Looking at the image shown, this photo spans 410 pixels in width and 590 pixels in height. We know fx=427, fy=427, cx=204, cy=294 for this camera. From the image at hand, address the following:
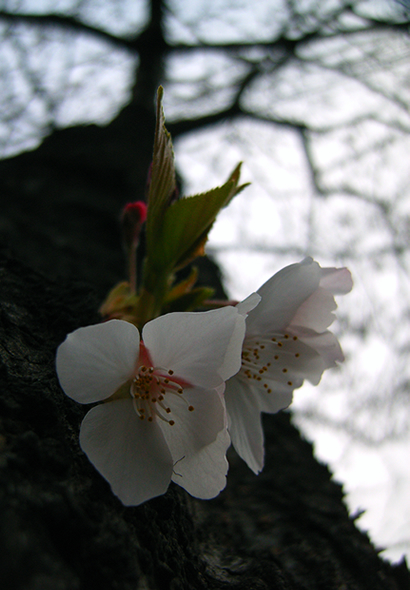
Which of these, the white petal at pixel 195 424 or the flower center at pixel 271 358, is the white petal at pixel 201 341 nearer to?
the white petal at pixel 195 424

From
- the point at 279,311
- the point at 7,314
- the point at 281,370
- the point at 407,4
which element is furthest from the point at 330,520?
the point at 407,4

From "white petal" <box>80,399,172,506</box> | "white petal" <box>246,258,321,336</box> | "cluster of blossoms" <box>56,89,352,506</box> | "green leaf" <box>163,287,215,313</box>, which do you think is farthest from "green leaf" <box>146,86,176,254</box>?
"white petal" <box>80,399,172,506</box>

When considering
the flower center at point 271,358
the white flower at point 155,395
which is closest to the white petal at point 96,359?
the white flower at point 155,395

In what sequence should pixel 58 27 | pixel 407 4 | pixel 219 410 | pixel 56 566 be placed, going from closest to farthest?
pixel 56 566
pixel 219 410
pixel 407 4
pixel 58 27

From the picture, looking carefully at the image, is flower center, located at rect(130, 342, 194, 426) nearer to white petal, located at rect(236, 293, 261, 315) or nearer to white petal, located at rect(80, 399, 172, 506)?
white petal, located at rect(80, 399, 172, 506)

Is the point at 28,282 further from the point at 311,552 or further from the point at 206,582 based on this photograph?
the point at 311,552

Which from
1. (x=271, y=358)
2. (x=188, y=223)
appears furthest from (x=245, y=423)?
(x=188, y=223)

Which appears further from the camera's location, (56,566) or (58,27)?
(58,27)
